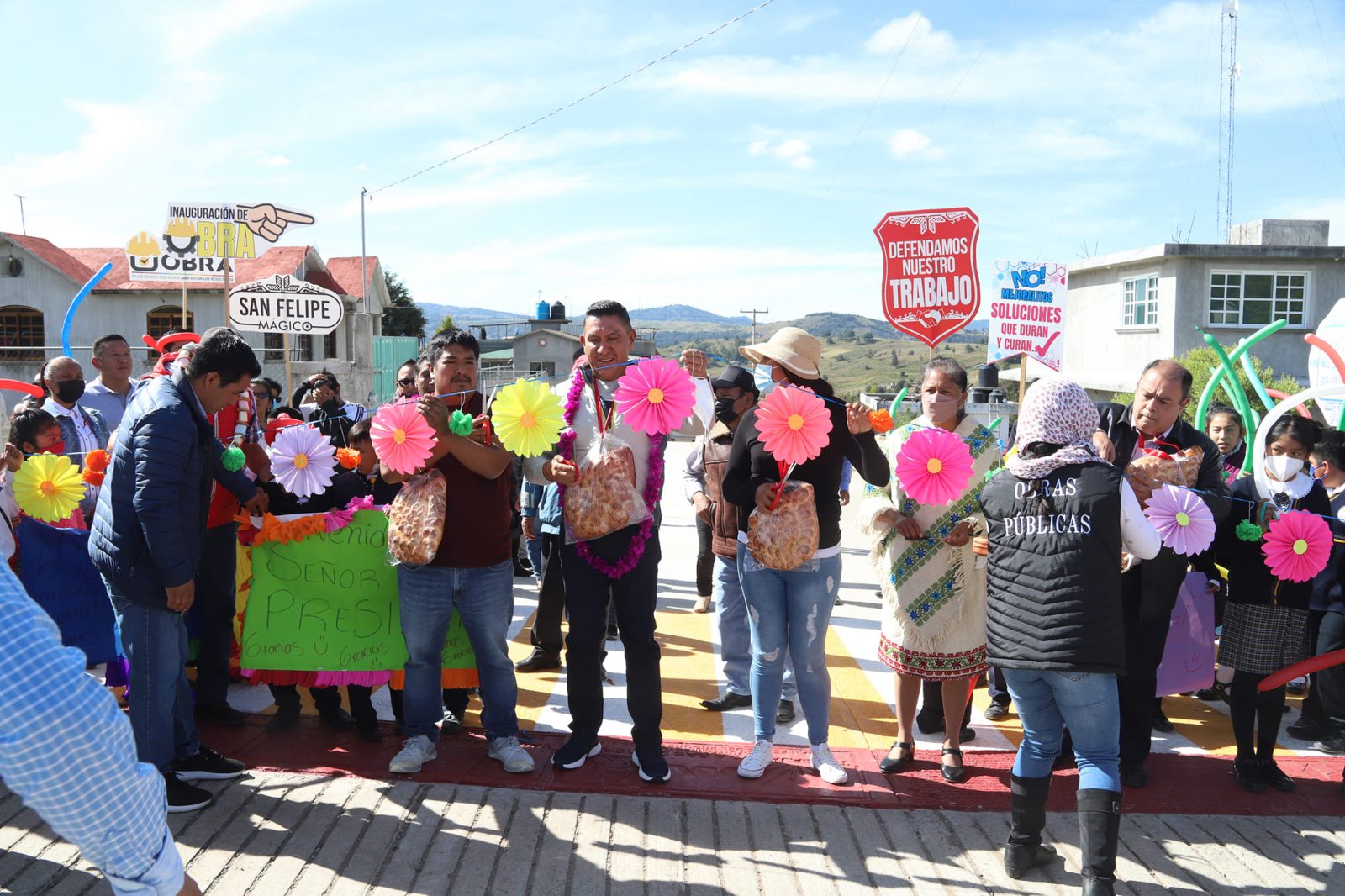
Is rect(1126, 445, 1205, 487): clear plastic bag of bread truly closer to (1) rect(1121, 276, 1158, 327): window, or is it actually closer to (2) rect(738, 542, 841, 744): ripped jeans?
(2) rect(738, 542, 841, 744): ripped jeans

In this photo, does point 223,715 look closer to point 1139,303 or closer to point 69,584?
point 69,584

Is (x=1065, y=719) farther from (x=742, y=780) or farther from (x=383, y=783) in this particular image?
(x=383, y=783)

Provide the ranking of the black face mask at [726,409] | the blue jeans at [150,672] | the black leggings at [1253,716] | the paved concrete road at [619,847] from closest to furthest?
the paved concrete road at [619,847] < the blue jeans at [150,672] < the black leggings at [1253,716] < the black face mask at [726,409]

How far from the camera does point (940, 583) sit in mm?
4203

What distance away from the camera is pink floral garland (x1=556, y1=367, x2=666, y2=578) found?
3.94 m

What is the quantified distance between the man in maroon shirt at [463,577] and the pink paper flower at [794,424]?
114 centimetres

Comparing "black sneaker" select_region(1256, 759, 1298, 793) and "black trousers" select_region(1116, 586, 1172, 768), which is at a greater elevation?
"black trousers" select_region(1116, 586, 1172, 768)

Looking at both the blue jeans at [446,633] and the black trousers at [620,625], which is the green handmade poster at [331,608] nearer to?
the blue jeans at [446,633]

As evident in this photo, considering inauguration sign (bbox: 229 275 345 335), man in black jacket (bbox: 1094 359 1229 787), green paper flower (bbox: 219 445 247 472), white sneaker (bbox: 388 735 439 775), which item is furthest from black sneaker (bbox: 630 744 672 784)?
inauguration sign (bbox: 229 275 345 335)

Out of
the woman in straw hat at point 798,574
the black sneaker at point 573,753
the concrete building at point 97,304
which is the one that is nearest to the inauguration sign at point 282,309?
the black sneaker at point 573,753

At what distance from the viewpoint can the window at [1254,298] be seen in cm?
2022

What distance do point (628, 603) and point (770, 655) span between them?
654mm

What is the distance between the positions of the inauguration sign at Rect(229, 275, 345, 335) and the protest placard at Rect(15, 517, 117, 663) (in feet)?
12.4

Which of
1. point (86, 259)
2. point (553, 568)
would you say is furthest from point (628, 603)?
point (86, 259)
